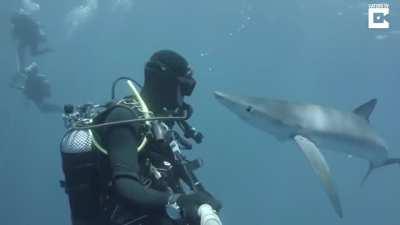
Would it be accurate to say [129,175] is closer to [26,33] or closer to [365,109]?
[365,109]

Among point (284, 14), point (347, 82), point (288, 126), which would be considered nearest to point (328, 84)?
point (347, 82)

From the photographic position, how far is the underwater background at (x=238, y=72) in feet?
159

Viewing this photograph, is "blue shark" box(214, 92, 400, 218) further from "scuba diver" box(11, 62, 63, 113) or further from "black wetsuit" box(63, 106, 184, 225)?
"scuba diver" box(11, 62, 63, 113)

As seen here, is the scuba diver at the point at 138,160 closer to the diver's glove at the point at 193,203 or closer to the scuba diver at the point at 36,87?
the diver's glove at the point at 193,203

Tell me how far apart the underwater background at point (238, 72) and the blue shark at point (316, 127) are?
2685cm

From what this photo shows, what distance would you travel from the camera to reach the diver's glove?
11.0 ft

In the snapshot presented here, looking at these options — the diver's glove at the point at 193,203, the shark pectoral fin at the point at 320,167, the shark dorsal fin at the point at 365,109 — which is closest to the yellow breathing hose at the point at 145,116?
the diver's glove at the point at 193,203

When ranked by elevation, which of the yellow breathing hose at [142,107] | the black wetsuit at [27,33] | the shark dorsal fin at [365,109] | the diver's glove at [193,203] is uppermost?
the black wetsuit at [27,33]

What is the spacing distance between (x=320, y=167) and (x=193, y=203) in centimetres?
554

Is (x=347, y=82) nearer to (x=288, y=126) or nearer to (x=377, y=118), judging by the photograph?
(x=377, y=118)

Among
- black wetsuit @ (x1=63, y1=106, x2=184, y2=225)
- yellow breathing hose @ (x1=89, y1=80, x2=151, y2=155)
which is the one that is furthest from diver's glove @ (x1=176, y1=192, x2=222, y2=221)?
yellow breathing hose @ (x1=89, y1=80, x2=151, y2=155)

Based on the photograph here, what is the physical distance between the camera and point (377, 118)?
82.0 metres

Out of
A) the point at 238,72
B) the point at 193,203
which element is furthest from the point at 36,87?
the point at 238,72

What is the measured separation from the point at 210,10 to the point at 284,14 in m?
7.17
